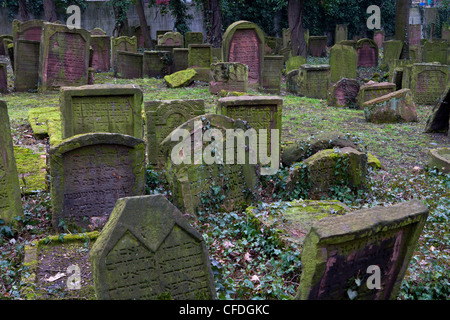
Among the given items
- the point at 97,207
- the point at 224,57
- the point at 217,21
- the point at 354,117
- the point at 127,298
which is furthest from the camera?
the point at 217,21

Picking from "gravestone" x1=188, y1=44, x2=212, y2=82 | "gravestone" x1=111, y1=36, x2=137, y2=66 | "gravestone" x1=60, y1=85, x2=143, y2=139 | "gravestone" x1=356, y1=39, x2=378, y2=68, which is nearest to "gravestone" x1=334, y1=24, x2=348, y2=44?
"gravestone" x1=356, y1=39, x2=378, y2=68

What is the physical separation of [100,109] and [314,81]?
9.77 meters

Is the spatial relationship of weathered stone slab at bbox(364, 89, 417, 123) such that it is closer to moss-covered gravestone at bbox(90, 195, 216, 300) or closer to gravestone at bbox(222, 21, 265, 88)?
gravestone at bbox(222, 21, 265, 88)

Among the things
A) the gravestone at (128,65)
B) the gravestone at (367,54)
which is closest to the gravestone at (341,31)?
the gravestone at (367,54)

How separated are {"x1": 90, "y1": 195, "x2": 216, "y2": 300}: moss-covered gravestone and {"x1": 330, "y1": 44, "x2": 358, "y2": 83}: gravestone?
16277 millimetres

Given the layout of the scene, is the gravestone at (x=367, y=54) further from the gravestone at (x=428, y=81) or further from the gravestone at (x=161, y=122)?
the gravestone at (x=161, y=122)

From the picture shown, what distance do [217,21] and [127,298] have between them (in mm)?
18583

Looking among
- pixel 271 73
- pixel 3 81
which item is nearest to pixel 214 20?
pixel 271 73

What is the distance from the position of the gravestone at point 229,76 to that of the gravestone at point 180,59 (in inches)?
167

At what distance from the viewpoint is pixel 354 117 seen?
1272 centimetres

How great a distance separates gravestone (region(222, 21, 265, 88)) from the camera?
1520 cm

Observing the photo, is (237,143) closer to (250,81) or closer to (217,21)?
(250,81)

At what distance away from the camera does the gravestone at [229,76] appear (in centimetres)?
1332
